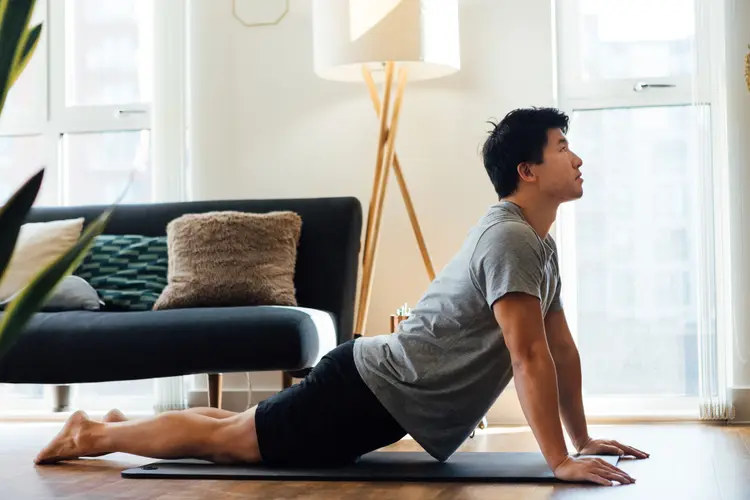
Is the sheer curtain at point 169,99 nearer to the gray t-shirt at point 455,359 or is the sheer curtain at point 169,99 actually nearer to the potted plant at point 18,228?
the gray t-shirt at point 455,359

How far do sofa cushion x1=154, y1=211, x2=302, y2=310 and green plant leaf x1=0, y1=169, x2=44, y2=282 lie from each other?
281cm

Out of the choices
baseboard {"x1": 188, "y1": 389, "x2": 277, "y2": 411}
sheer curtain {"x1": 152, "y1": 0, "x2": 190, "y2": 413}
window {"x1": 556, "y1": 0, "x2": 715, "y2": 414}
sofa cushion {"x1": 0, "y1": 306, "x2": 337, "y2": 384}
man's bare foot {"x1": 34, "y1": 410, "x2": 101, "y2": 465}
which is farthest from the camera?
sheer curtain {"x1": 152, "y1": 0, "x2": 190, "y2": 413}

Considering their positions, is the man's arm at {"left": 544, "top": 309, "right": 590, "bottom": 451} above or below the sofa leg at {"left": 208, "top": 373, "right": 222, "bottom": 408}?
above

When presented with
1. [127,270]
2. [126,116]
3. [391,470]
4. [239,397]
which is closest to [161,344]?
[127,270]

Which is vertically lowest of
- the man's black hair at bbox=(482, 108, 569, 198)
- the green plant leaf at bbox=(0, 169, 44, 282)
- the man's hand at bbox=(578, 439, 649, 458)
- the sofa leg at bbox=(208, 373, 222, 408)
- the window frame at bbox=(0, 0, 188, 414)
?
the man's hand at bbox=(578, 439, 649, 458)

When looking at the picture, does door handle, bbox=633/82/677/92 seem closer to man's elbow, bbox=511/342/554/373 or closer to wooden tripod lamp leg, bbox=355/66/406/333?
wooden tripod lamp leg, bbox=355/66/406/333

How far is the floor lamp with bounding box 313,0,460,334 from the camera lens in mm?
3811

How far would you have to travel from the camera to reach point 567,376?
272 cm

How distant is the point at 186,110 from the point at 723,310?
243cm

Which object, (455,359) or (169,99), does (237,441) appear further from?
(169,99)

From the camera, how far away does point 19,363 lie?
335cm

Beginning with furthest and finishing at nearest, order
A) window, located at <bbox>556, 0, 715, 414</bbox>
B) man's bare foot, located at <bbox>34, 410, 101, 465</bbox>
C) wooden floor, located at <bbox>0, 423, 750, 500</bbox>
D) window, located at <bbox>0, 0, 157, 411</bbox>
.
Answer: window, located at <bbox>0, 0, 157, 411</bbox>, window, located at <bbox>556, 0, 715, 414</bbox>, man's bare foot, located at <bbox>34, 410, 101, 465</bbox>, wooden floor, located at <bbox>0, 423, 750, 500</bbox>

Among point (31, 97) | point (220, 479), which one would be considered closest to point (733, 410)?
point (220, 479)

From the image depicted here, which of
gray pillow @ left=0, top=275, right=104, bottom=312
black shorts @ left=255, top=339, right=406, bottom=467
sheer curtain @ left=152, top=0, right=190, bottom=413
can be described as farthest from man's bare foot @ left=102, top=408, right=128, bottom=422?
sheer curtain @ left=152, top=0, right=190, bottom=413
